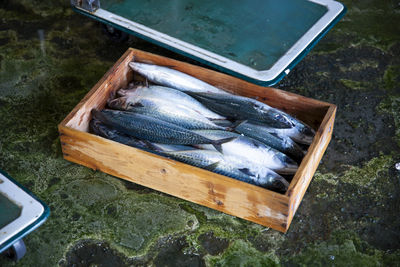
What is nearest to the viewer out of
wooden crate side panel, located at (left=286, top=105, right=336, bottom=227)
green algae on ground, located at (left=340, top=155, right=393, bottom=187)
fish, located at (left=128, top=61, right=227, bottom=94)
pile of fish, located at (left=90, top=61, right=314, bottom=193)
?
wooden crate side panel, located at (left=286, top=105, right=336, bottom=227)

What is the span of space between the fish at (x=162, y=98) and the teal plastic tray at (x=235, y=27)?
34 cm

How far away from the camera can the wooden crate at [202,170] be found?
291 centimetres

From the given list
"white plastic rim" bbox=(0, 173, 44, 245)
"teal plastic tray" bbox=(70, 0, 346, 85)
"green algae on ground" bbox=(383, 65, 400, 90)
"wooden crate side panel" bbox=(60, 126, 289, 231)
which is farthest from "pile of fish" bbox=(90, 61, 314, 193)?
"green algae on ground" bbox=(383, 65, 400, 90)

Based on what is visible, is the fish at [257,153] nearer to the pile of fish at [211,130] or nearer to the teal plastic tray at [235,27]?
the pile of fish at [211,130]

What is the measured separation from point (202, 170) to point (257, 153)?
41cm

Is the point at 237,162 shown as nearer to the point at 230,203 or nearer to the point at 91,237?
the point at 230,203

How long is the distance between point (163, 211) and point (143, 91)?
2.81 feet

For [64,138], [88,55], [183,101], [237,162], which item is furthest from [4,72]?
[237,162]

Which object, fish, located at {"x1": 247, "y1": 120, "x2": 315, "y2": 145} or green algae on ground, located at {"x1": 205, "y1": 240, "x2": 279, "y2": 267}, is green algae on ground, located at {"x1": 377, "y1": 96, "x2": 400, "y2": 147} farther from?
green algae on ground, located at {"x1": 205, "y1": 240, "x2": 279, "y2": 267}

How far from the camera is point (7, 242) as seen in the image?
2.58m

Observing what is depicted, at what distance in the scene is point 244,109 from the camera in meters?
3.32

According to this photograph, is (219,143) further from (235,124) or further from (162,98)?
(162,98)

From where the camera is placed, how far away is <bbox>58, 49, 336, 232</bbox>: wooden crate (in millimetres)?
2914

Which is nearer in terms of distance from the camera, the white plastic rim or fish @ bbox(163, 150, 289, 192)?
the white plastic rim
